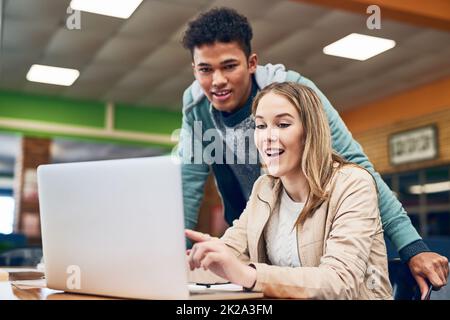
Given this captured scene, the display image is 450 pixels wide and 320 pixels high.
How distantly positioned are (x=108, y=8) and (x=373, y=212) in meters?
3.12

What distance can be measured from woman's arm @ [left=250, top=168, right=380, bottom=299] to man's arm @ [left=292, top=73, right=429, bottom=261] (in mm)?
308

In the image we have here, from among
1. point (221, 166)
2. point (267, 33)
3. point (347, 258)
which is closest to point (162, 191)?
point (347, 258)

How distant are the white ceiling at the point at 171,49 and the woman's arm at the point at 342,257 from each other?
2161 mm

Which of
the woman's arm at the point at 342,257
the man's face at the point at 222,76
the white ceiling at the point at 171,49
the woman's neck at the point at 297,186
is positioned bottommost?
the woman's arm at the point at 342,257

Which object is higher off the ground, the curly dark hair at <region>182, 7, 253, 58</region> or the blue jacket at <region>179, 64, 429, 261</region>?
the curly dark hair at <region>182, 7, 253, 58</region>

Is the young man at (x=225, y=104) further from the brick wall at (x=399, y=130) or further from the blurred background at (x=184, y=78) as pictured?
the brick wall at (x=399, y=130)

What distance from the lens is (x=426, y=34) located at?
4.43m

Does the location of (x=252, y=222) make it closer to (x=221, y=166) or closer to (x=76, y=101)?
(x=221, y=166)

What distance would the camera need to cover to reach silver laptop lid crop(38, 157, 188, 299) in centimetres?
90

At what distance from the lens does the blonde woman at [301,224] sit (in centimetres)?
100

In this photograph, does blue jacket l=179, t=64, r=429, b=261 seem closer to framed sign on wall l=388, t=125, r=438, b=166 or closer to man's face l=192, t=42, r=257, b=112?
man's face l=192, t=42, r=257, b=112

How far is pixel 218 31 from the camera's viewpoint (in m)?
1.90

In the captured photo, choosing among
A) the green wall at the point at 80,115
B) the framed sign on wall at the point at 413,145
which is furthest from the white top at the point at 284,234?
the framed sign on wall at the point at 413,145

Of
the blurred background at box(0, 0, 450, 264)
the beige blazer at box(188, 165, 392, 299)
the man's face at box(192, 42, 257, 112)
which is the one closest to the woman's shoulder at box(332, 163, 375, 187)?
the beige blazer at box(188, 165, 392, 299)
